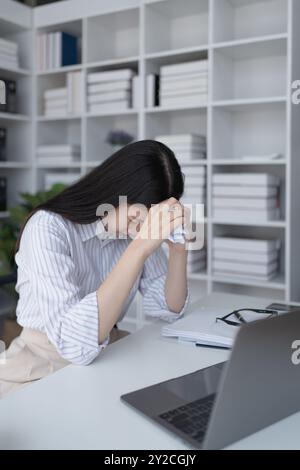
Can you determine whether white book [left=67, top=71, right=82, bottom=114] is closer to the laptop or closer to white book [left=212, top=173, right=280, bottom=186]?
white book [left=212, top=173, right=280, bottom=186]

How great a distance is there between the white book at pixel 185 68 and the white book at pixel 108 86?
23 cm

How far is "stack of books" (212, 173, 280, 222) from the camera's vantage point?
263 centimetres

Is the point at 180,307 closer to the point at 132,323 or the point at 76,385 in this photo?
the point at 76,385

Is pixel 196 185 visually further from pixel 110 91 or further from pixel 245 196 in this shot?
pixel 110 91

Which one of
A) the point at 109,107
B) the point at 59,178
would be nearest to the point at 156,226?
the point at 109,107

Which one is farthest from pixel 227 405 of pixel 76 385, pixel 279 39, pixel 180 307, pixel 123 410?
pixel 279 39

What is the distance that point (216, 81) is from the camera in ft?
9.09

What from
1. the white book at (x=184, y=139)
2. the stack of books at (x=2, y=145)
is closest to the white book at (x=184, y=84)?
the white book at (x=184, y=139)

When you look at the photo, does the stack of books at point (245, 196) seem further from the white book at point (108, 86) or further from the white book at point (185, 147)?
the white book at point (108, 86)

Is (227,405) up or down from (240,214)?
down

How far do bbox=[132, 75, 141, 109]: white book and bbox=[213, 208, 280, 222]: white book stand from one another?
822 mm

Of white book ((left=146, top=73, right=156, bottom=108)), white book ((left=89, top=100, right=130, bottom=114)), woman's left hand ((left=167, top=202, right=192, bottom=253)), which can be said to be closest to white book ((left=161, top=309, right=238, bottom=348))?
woman's left hand ((left=167, top=202, right=192, bottom=253))

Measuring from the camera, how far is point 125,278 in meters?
1.08
